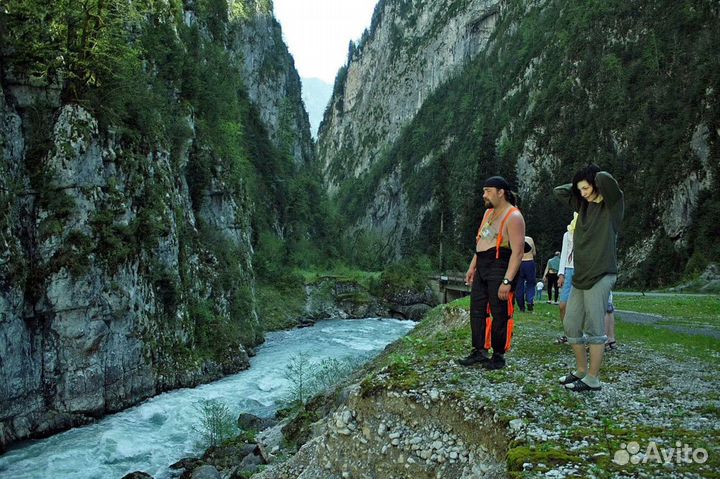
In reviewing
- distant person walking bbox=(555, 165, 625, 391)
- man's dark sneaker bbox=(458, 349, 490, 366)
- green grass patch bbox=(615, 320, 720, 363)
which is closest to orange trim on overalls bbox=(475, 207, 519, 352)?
man's dark sneaker bbox=(458, 349, 490, 366)

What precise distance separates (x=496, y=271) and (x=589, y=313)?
1.24 meters

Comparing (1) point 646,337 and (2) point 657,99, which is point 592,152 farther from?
(1) point 646,337

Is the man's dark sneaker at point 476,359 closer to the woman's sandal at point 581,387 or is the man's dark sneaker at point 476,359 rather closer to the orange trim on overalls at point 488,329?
the orange trim on overalls at point 488,329

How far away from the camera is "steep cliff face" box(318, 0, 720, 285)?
1763 inches

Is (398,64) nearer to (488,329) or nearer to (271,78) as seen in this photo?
(271,78)

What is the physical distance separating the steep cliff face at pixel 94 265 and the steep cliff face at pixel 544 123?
111 feet

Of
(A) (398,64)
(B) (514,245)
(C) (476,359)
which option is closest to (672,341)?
(C) (476,359)

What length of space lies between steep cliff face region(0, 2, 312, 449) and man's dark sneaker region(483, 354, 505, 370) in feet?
51.8

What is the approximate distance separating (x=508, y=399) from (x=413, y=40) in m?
170

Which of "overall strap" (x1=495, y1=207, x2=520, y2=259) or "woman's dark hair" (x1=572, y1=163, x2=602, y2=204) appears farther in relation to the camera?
"overall strap" (x1=495, y1=207, x2=520, y2=259)

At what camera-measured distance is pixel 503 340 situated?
22.4ft

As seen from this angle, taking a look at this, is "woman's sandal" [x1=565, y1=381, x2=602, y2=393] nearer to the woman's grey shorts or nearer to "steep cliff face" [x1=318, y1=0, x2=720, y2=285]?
the woman's grey shorts

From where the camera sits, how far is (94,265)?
1948cm

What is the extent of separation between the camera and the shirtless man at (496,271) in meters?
6.44
